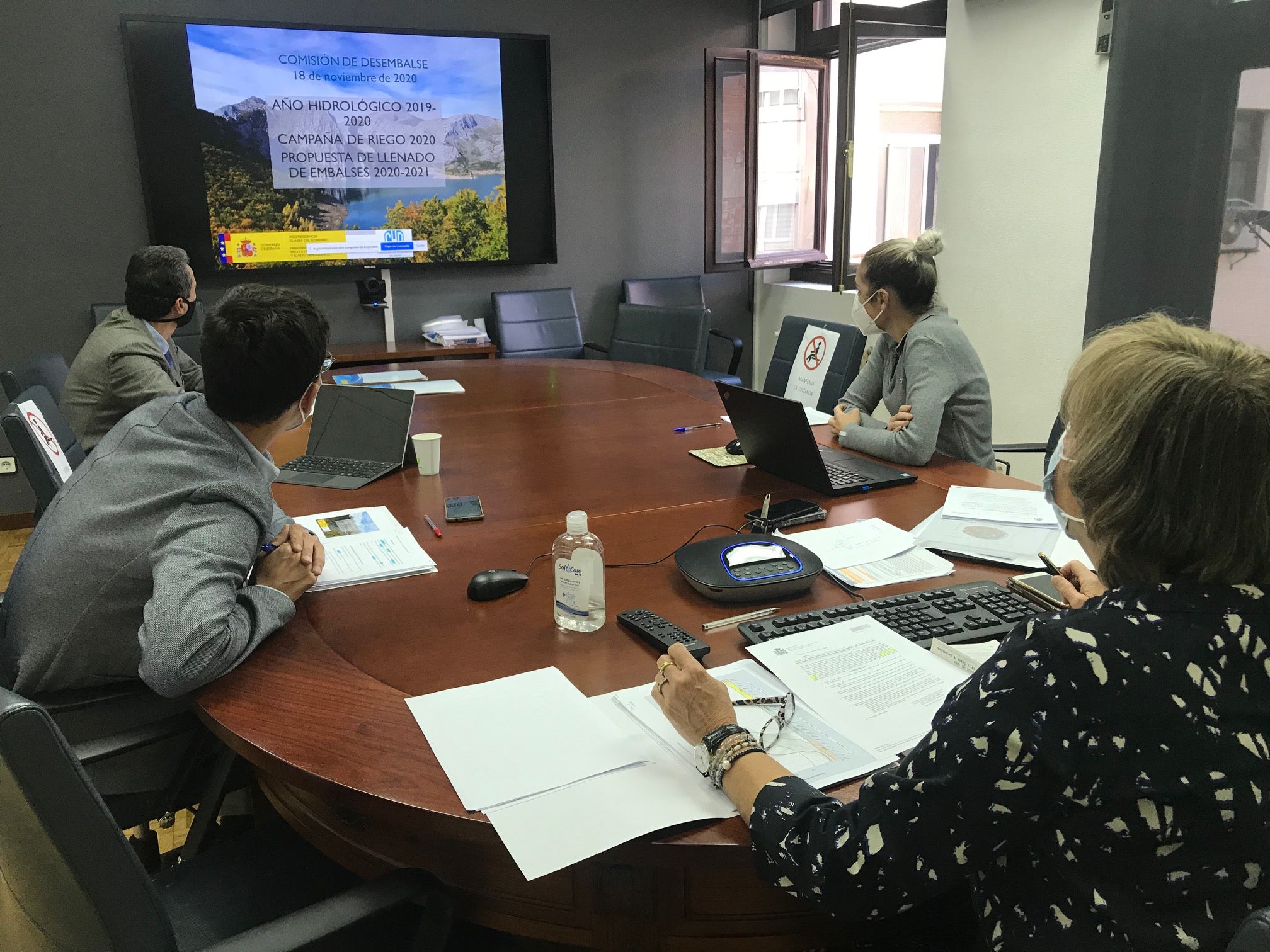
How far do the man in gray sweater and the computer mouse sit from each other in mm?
267

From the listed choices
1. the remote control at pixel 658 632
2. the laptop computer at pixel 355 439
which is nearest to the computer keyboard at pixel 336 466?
the laptop computer at pixel 355 439

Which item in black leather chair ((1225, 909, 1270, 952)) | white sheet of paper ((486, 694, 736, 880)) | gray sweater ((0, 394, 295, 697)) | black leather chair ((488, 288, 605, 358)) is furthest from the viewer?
black leather chair ((488, 288, 605, 358))

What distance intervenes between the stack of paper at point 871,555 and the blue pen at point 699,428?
3.06 feet

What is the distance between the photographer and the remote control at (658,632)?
1330mm

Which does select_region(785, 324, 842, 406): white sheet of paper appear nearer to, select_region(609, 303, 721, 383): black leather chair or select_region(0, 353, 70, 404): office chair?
select_region(609, 303, 721, 383): black leather chair

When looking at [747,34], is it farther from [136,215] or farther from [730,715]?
[730,715]

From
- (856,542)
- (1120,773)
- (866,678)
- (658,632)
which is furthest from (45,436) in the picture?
(1120,773)

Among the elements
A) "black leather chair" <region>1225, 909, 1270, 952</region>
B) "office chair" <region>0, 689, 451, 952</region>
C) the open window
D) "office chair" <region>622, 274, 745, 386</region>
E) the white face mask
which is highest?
the open window

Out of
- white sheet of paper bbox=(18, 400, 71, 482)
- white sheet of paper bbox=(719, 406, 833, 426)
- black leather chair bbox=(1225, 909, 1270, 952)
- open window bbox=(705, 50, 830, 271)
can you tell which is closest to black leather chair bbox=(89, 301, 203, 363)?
white sheet of paper bbox=(18, 400, 71, 482)

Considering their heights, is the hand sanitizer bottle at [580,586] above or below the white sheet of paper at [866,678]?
above

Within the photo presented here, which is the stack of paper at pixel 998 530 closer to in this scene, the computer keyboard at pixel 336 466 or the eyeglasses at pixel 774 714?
the eyeglasses at pixel 774 714

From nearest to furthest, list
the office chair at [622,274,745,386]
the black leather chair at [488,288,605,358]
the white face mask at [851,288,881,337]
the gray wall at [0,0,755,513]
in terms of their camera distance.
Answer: the white face mask at [851,288,881,337] → the gray wall at [0,0,755,513] → the black leather chair at [488,288,605,358] → the office chair at [622,274,745,386]

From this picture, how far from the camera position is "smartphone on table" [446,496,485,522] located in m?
1.97

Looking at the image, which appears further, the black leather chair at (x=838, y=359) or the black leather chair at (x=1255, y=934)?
the black leather chair at (x=838, y=359)
